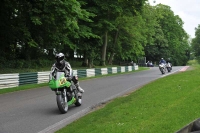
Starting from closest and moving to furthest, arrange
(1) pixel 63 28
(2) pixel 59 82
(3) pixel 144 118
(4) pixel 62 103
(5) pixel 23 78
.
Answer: (3) pixel 144 118
(2) pixel 59 82
(4) pixel 62 103
(5) pixel 23 78
(1) pixel 63 28

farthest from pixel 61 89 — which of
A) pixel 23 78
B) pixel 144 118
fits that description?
pixel 23 78

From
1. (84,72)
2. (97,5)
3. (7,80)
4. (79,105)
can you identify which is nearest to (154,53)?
(97,5)

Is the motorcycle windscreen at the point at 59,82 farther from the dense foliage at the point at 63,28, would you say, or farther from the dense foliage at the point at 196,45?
the dense foliage at the point at 196,45

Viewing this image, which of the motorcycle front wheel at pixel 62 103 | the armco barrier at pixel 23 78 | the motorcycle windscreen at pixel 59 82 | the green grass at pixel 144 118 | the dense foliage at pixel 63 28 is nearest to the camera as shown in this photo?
the green grass at pixel 144 118

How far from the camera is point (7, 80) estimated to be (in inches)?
680

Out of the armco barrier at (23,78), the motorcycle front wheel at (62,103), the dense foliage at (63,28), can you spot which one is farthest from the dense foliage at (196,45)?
the motorcycle front wheel at (62,103)

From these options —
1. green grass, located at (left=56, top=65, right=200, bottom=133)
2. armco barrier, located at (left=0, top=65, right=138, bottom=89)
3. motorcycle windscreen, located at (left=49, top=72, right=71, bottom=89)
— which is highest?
motorcycle windscreen, located at (left=49, top=72, right=71, bottom=89)

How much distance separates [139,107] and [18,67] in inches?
746

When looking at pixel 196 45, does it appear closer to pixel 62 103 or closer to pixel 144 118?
pixel 62 103

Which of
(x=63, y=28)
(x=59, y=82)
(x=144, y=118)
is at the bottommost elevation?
(x=144, y=118)

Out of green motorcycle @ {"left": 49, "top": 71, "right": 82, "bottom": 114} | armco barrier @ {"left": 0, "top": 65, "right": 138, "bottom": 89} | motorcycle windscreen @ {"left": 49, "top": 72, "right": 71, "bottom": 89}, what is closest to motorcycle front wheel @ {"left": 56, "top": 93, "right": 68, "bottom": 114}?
green motorcycle @ {"left": 49, "top": 71, "right": 82, "bottom": 114}

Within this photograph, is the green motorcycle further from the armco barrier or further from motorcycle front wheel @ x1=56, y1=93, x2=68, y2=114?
the armco barrier

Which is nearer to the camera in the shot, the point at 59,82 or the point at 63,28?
the point at 59,82

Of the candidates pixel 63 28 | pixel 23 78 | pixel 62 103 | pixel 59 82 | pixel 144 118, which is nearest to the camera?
pixel 144 118
